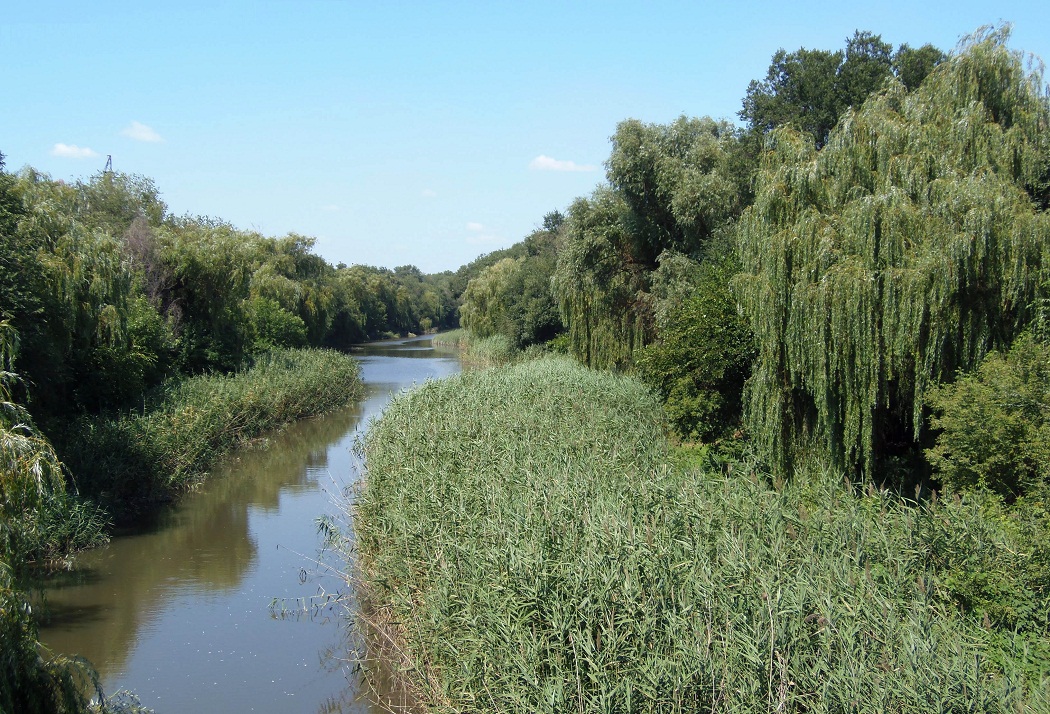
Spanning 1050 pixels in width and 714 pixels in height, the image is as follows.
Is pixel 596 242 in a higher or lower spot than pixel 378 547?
higher

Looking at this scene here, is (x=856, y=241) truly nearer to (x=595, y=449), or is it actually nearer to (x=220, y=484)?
(x=595, y=449)

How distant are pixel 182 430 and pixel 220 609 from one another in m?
6.84

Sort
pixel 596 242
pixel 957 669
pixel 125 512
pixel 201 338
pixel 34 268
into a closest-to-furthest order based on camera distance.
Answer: pixel 957 669 → pixel 34 268 → pixel 125 512 → pixel 596 242 → pixel 201 338

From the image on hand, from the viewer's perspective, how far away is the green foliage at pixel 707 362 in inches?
538

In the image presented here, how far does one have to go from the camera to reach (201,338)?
23.6 m

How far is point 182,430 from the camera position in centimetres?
1642

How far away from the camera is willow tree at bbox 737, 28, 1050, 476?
9445mm

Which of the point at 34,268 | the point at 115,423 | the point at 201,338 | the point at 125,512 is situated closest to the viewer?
the point at 34,268

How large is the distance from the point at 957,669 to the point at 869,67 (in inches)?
846

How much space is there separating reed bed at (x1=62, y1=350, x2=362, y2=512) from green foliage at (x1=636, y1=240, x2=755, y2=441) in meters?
9.48

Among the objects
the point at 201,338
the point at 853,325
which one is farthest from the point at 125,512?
the point at 853,325

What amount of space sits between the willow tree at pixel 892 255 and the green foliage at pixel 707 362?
2.14 metres

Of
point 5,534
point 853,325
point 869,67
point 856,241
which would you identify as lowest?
point 5,534

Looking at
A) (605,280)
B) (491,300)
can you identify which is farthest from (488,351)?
(605,280)
